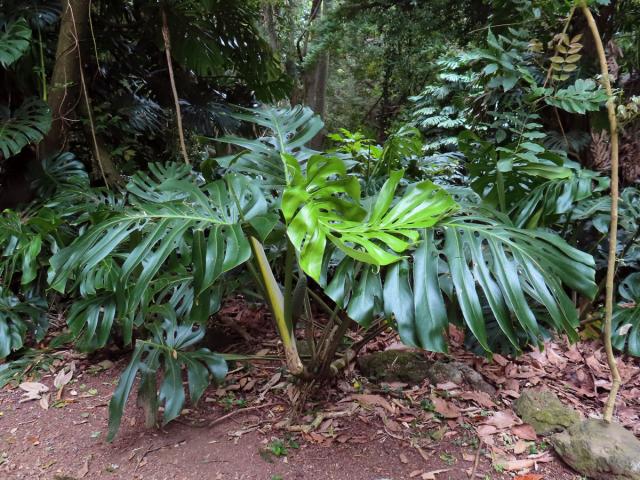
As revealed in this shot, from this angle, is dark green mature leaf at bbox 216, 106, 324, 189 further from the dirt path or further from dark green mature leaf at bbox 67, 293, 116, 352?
the dirt path

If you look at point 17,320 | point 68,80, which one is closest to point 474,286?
point 17,320

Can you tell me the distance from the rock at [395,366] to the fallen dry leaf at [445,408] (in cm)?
14

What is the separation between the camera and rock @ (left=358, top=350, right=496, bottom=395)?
171 cm

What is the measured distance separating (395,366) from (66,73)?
2.37 m

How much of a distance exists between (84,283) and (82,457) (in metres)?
0.57

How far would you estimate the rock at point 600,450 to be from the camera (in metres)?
1.12

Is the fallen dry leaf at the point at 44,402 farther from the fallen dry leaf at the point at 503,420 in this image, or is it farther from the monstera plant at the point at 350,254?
the fallen dry leaf at the point at 503,420

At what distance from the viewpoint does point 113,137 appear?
2949mm

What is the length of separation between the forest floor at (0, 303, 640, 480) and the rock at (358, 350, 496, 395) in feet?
0.15

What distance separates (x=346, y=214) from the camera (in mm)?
1081

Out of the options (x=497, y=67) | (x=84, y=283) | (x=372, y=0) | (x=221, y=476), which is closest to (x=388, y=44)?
(x=372, y=0)

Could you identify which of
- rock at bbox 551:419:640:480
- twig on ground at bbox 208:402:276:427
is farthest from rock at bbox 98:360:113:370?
rock at bbox 551:419:640:480

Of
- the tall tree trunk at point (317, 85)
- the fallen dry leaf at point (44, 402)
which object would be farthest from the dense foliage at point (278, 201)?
the tall tree trunk at point (317, 85)

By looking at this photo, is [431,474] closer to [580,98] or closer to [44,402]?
[580,98]
